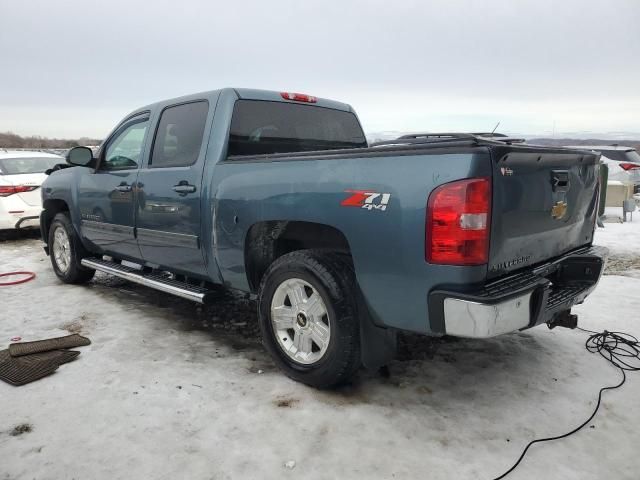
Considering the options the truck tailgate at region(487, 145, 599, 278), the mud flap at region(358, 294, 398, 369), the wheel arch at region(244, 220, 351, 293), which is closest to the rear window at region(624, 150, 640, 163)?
the truck tailgate at region(487, 145, 599, 278)

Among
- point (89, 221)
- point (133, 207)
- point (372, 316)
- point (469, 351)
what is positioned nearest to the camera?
point (372, 316)

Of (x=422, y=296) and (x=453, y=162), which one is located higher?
(x=453, y=162)

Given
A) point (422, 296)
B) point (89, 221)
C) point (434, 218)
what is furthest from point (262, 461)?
point (89, 221)

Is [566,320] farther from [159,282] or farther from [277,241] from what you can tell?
[159,282]

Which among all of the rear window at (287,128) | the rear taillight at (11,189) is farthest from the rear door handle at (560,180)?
the rear taillight at (11,189)

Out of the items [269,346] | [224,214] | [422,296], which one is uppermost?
[224,214]

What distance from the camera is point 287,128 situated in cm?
427

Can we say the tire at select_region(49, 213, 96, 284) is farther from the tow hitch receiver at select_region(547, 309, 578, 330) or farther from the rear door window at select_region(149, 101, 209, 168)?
the tow hitch receiver at select_region(547, 309, 578, 330)

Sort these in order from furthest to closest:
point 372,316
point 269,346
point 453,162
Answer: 1. point 269,346
2. point 372,316
3. point 453,162

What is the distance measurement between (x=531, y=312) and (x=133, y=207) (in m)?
3.45

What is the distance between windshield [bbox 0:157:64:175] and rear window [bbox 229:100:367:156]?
22.2 ft

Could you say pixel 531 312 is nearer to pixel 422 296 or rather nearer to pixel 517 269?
pixel 517 269

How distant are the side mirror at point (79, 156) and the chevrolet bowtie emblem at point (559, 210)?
14.0 feet

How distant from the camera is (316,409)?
2.96m
